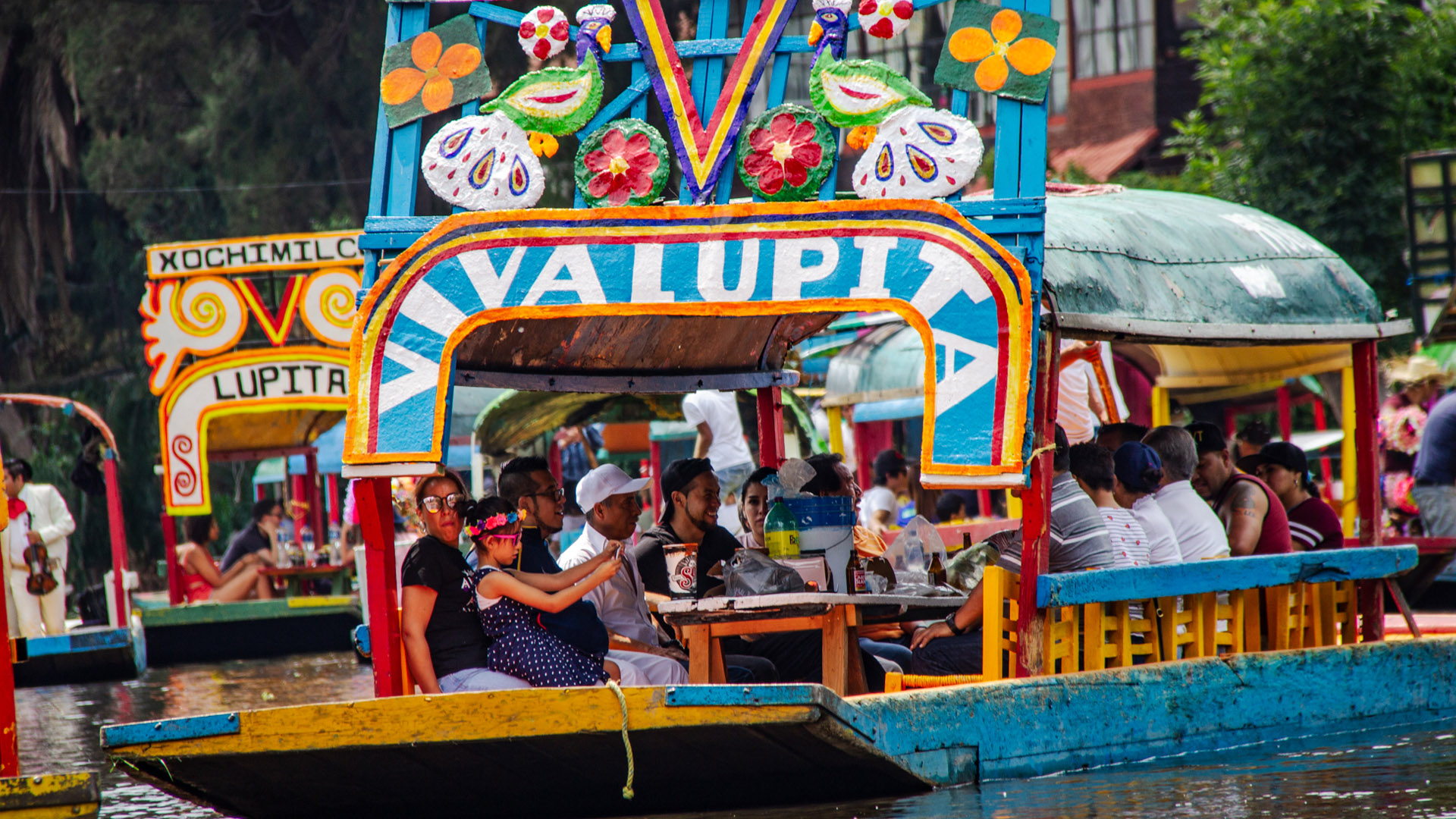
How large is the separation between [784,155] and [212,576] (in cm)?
1175

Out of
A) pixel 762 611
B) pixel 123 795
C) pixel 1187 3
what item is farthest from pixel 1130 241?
pixel 1187 3

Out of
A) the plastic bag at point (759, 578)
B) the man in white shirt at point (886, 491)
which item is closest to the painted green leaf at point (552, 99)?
the plastic bag at point (759, 578)

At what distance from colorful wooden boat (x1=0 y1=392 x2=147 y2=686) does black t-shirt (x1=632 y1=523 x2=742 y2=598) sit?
24.6 ft

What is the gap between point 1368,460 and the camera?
8.34 metres

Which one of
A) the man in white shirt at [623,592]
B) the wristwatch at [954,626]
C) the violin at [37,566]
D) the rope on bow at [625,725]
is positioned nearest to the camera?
Answer: the rope on bow at [625,725]

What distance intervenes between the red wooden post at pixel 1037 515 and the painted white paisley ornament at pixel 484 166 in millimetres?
2025

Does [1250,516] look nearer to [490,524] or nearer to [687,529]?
[687,529]

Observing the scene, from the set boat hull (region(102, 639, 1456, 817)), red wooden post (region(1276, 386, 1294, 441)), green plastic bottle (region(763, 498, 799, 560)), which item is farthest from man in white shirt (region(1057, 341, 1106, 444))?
green plastic bottle (region(763, 498, 799, 560))

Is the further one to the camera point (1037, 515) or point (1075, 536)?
point (1075, 536)

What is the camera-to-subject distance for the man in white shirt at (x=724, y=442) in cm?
1212

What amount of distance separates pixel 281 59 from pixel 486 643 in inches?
841

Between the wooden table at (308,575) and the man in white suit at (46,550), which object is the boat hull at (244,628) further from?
the man in white suit at (46,550)

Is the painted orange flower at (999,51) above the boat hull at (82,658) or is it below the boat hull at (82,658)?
above

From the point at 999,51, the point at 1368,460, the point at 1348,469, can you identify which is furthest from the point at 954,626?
the point at 1348,469
